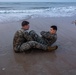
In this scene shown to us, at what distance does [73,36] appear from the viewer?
8.04 meters

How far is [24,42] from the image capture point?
6352 millimetres

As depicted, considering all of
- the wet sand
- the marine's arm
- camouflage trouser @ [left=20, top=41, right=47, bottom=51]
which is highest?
the marine's arm

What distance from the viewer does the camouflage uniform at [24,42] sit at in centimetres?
608

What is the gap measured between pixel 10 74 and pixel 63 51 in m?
2.28

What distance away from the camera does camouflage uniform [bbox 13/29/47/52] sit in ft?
20.0

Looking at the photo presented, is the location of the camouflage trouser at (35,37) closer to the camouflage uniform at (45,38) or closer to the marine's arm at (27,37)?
the camouflage uniform at (45,38)

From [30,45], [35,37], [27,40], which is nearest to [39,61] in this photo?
[30,45]

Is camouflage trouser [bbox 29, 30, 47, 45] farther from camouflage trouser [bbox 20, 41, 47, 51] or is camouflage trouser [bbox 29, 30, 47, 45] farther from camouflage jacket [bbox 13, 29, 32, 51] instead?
camouflage trouser [bbox 20, 41, 47, 51]

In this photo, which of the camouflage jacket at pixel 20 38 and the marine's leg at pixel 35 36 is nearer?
the camouflage jacket at pixel 20 38

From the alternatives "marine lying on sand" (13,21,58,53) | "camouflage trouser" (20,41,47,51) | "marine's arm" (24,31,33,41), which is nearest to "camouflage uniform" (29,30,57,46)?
"marine lying on sand" (13,21,58,53)

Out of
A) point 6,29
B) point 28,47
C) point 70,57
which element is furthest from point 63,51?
point 6,29

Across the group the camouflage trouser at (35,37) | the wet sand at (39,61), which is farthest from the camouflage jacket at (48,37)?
the wet sand at (39,61)

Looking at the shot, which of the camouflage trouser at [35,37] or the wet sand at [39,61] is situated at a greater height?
the camouflage trouser at [35,37]

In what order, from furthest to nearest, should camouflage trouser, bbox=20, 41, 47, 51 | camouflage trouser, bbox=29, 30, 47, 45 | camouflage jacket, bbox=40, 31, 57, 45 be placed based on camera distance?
camouflage jacket, bbox=40, 31, 57, 45 < camouflage trouser, bbox=29, 30, 47, 45 < camouflage trouser, bbox=20, 41, 47, 51
